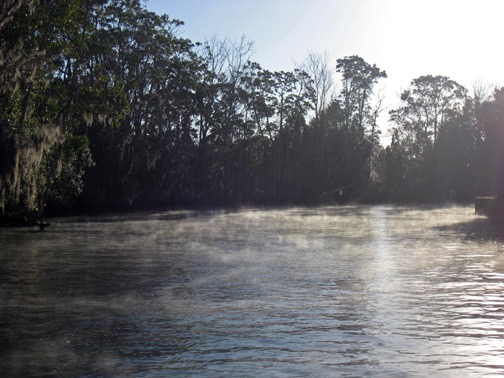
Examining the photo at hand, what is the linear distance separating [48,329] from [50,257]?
33.0ft

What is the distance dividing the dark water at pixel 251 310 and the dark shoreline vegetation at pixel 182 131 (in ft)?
25.6

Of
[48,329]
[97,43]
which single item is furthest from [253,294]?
[97,43]

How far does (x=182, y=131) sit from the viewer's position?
66250mm

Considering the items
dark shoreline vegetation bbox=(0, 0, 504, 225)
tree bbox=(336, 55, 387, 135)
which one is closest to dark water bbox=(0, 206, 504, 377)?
dark shoreline vegetation bbox=(0, 0, 504, 225)

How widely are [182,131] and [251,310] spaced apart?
182 feet

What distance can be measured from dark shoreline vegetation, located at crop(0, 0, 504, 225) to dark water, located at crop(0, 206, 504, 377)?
7.81 metres

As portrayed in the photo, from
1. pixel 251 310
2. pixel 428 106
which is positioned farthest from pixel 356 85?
pixel 251 310

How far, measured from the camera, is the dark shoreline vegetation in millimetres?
28141

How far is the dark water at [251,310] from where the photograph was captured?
818 centimetres

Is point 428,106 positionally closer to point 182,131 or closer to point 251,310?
point 182,131

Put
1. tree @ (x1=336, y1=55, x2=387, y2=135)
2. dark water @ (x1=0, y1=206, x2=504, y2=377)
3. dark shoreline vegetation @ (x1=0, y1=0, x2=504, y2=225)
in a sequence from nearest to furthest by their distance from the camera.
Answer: dark water @ (x1=0, y1=206, x2=504, y2=377) < dark shoreline vegetation @ (x1=0, y1=0, x2=504, y2=225) < tree @ (x1=336, y1=55, x2=387, y2=135)

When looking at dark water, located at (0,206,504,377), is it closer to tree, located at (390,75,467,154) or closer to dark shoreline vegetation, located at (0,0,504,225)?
dark shoreline vegetation, located at (0,0,504,225)

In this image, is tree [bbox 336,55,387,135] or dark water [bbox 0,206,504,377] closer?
dark water [bbox 0,206,504,377]

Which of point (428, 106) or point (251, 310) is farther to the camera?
point (428, 106)
